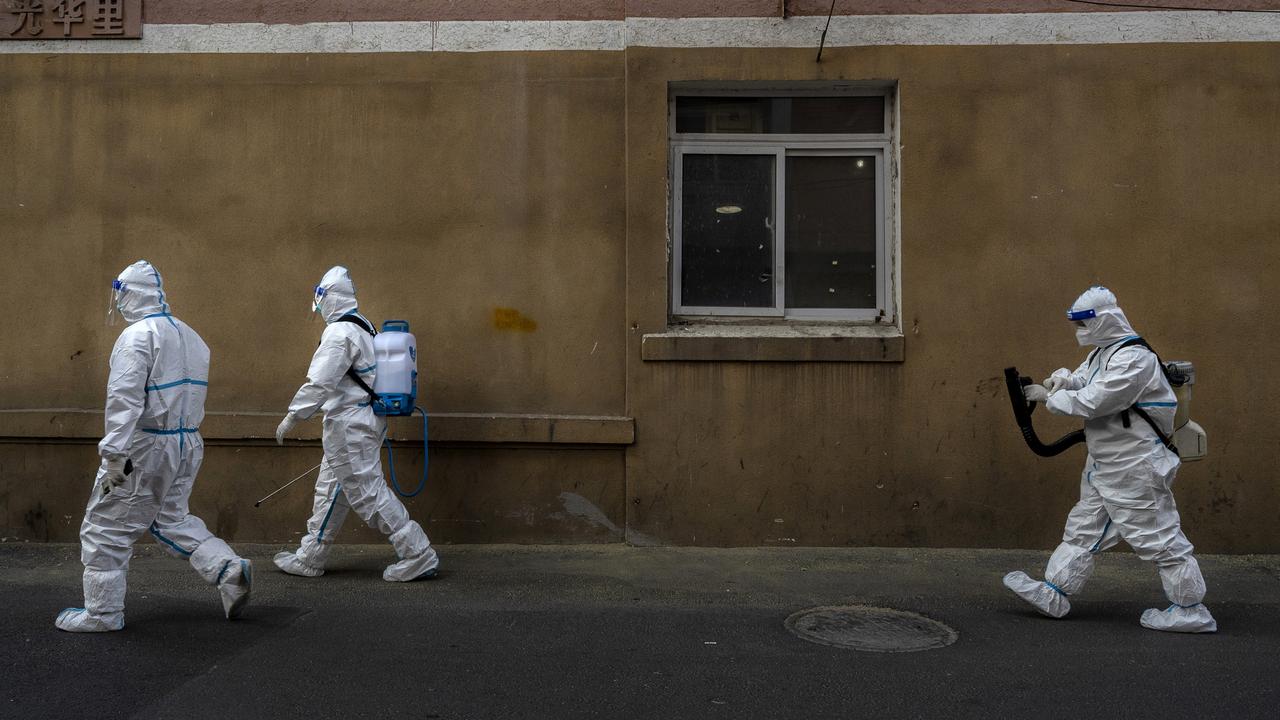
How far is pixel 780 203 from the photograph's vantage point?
743 centimetres

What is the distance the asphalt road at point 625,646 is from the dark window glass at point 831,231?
1.97 meters

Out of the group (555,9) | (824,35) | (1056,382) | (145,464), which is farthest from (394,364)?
(1056,382)

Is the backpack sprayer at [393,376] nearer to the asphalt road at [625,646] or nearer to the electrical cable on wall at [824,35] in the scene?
the asphalt road at [625,646]

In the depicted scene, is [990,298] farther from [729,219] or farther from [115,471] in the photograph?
[115,471]

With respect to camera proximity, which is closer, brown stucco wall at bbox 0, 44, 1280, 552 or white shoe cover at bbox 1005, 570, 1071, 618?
white shoe cover at bbox 1005, 570, 1071, 618

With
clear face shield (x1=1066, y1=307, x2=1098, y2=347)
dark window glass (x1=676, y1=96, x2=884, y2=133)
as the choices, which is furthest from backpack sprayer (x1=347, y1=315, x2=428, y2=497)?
clear face shield (x1=1066, y1=307, x2=1098, y2=347)

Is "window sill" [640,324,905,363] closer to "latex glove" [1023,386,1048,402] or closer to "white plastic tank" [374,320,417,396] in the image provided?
"latex glove" [1023,386,1048,402]

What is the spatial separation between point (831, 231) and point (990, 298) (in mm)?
1240

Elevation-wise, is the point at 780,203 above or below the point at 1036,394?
above

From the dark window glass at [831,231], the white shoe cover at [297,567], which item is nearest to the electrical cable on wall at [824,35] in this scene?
the dark window glass at [831,231]

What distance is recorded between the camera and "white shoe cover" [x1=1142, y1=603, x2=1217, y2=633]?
→ 204 inches

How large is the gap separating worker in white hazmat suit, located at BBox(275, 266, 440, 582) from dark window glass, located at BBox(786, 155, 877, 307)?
3.14 metres

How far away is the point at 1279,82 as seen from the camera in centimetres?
689

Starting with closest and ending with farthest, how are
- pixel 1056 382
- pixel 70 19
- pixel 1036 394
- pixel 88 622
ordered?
pixel 88 622
pixel 1036 394
pixel 1056 382
pixel 70 19
